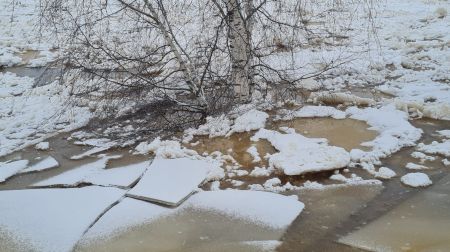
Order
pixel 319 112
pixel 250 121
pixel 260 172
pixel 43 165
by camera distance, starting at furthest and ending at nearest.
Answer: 1. pixel 319 112
2. pixel 250 121
3. pixel 43 165
4. pixel 260 172

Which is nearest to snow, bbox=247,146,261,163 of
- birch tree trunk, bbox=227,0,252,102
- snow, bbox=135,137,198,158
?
snow, bbox=135,137,198,158

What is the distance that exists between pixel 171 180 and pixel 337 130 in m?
2.15

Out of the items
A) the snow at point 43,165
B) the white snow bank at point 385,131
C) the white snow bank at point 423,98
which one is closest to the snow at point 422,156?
the white snow bank at point 385,131

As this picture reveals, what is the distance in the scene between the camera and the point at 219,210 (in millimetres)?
3658

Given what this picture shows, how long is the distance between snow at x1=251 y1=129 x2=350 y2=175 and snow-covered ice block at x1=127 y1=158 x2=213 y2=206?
30.3 inches

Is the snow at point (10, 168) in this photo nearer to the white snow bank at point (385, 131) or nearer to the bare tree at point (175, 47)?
the bare tree at point (175, 47)

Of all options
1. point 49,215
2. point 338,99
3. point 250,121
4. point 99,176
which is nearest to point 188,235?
point 49,215

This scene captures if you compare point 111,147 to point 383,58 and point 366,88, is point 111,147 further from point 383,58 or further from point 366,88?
point 383,58

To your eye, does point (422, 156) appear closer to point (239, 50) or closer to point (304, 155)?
point (304, 155)

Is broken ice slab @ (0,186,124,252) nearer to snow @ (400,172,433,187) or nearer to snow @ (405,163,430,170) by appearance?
snow @ (400,172,433,187)

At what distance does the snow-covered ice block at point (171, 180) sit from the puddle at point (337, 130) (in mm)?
1406

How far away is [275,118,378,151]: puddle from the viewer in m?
4.79

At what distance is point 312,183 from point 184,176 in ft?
4.04

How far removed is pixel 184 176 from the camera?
166 inches
